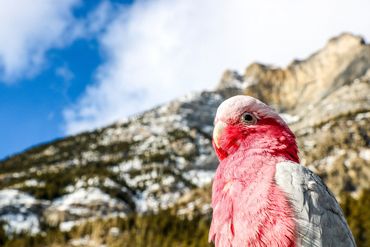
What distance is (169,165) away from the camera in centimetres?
11538

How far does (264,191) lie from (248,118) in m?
0.82

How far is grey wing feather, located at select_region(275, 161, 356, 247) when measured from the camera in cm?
398

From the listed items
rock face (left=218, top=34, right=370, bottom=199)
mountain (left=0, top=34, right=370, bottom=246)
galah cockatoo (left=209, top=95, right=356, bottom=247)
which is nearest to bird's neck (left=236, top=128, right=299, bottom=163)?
galah cockatoo (left=209, top=95, right=356, bottom=247)

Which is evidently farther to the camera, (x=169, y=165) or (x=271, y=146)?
(x=169, y=165)

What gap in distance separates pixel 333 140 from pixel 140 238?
62446mm

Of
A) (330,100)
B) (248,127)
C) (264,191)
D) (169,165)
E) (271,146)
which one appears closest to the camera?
(264,191)

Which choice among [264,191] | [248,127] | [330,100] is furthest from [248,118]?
[330,100]

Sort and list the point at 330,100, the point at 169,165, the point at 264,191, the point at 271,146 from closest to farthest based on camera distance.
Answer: the point at 264,191 < the point at 271,146 < the point at 169,165 < the point at 330,100

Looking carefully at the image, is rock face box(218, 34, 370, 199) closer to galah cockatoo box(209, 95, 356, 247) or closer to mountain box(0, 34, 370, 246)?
mountain box(0, 34, 370, 246)

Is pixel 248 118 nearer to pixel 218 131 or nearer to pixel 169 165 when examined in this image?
pixel 218 131

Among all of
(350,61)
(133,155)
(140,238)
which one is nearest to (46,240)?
(140,238)

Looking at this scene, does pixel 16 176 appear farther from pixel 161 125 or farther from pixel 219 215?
pixel 219 215

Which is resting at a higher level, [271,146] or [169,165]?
[169,165]

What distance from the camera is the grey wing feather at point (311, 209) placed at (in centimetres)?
398
